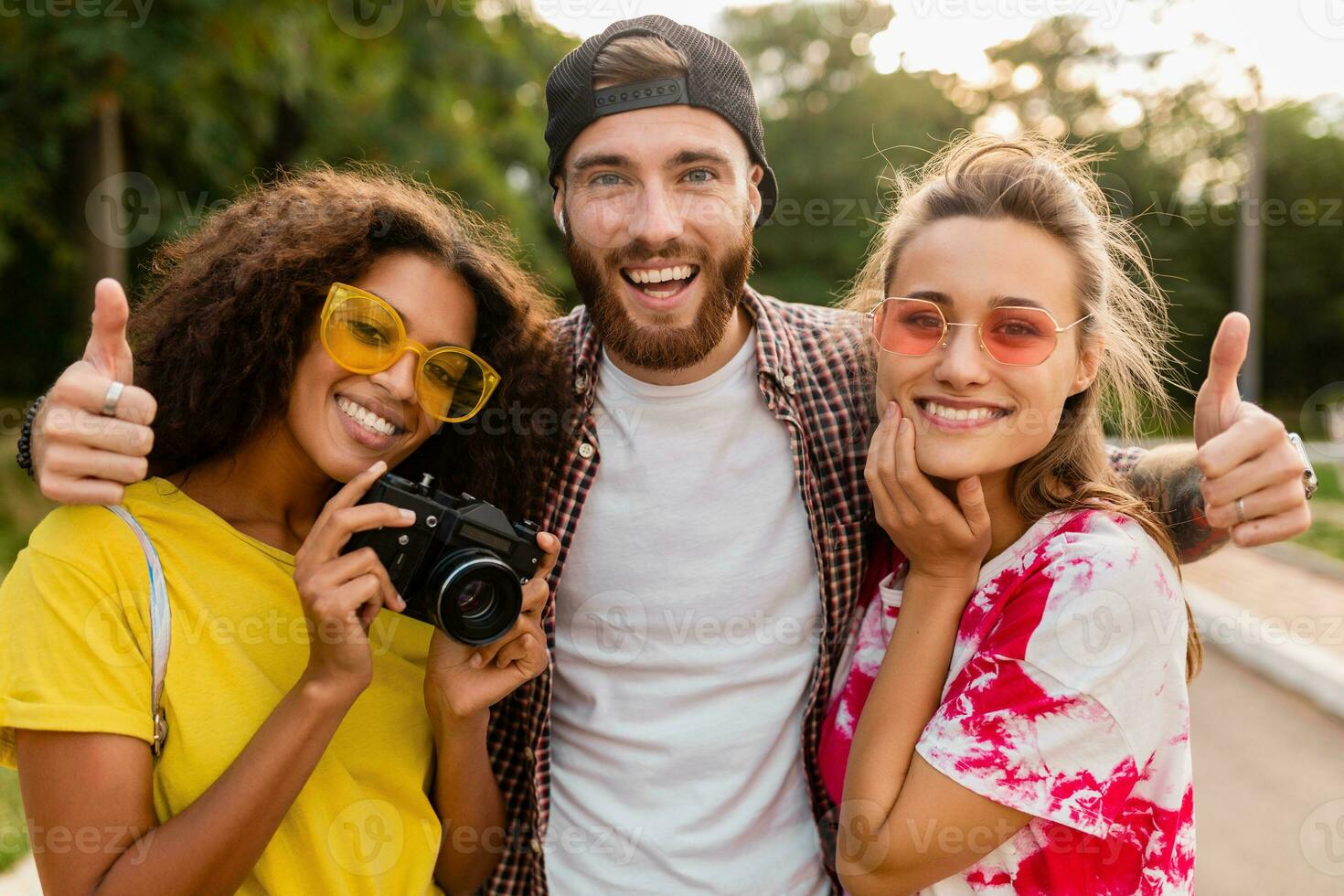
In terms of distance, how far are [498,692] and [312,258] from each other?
1.00m

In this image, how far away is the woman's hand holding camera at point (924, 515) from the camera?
1.88 meters

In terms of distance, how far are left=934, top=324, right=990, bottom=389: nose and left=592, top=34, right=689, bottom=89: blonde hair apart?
105 cm

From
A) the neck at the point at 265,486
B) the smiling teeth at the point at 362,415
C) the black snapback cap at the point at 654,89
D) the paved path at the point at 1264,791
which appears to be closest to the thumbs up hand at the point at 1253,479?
the black snapback cap at the point at 654,89

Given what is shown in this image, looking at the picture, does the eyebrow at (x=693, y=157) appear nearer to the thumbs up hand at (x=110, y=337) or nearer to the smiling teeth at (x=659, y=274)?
the smiling teeth at (x=659, y=274)

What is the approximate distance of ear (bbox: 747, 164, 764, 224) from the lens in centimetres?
266

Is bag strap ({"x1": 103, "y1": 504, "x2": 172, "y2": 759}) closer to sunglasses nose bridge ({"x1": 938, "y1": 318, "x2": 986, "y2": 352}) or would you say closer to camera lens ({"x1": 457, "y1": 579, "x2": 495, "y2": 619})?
camera lens ({"x1": 457, "y1": 579, "x2": 495, "y2": 619})

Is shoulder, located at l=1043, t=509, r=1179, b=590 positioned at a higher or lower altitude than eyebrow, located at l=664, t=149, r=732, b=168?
lower

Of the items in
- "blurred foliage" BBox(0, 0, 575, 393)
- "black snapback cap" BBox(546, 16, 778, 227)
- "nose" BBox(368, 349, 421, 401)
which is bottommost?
"nose" BBox(368, 349, 421, 401)

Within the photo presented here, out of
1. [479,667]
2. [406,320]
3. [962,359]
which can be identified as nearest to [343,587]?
[479,667]

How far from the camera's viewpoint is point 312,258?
2074 mm

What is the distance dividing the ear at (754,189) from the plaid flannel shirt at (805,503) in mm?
309

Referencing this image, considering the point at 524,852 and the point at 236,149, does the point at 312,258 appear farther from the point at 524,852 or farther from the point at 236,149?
the point at 236,149

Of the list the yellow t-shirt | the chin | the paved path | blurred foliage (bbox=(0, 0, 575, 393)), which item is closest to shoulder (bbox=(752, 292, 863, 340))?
the chin

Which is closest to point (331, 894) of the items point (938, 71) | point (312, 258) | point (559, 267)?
point (312, 258)
